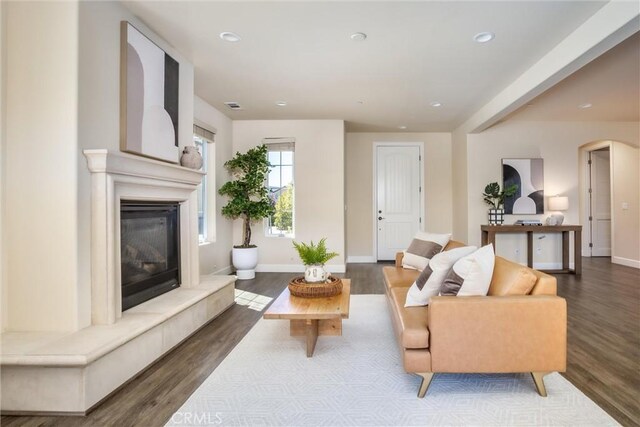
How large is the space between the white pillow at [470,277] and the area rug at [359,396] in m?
0.60

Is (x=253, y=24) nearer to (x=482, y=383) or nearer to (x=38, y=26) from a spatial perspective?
(x=38, y=26)

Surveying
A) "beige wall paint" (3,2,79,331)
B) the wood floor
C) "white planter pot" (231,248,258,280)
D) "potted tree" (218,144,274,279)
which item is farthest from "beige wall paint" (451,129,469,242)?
"beige wall paint" (3,2,79,331)

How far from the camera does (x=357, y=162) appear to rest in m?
6.95

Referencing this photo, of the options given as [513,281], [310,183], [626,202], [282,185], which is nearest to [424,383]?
[513,281]

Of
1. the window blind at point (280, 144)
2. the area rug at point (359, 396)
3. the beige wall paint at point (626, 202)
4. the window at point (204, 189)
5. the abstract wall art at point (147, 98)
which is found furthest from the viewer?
the beige wall paint at point (626, 202)

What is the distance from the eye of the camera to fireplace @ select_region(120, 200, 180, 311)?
2.59m

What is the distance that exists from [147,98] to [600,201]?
896cm

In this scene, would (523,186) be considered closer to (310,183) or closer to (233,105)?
(310,183)

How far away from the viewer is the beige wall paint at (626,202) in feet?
20.2

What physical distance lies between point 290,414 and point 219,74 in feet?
11.6

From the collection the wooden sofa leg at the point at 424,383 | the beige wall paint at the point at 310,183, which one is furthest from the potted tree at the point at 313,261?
the beige wall paint at the point at 310,183

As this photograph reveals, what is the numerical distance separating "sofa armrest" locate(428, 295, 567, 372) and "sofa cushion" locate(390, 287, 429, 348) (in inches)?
2.2

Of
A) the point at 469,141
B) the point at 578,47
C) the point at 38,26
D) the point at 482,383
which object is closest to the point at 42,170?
the point at 38,26

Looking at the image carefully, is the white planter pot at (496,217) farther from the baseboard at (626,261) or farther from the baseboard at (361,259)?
the baseboard at (626,261)
